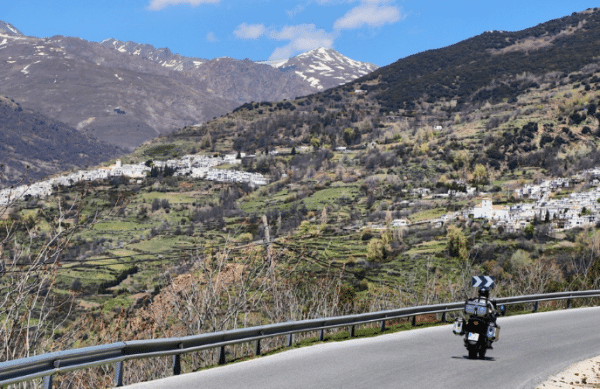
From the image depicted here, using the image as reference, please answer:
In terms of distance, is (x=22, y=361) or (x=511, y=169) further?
(x=511, y=169)

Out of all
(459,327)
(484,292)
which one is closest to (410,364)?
(459,327)

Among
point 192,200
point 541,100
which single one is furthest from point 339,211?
point 541,100

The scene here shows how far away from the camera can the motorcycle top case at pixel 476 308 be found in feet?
42.8

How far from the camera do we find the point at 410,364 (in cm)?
1251

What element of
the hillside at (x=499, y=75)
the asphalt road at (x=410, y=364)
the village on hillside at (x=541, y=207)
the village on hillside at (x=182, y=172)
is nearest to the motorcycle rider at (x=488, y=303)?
the asphalt road at (x=410, y=364)

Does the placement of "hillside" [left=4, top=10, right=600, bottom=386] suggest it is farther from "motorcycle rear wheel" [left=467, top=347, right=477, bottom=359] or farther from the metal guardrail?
"motorcycle rear wheel" [left=467, top=347, right=477, bottom=359]

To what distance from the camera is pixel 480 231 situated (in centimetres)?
7250

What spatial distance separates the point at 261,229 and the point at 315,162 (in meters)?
53.0

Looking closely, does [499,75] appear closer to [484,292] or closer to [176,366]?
[484,292]

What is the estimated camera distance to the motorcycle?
13.1 meters

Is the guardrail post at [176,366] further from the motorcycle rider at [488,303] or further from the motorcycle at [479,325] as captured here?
the motorcycle rider at [488,303]

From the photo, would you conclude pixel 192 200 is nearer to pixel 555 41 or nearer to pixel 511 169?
pixel 511 169

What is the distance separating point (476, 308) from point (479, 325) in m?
0.44

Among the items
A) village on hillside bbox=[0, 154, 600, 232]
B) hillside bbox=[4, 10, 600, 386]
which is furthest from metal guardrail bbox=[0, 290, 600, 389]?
village on hillside bbox=[0, 154, 600, 232]
